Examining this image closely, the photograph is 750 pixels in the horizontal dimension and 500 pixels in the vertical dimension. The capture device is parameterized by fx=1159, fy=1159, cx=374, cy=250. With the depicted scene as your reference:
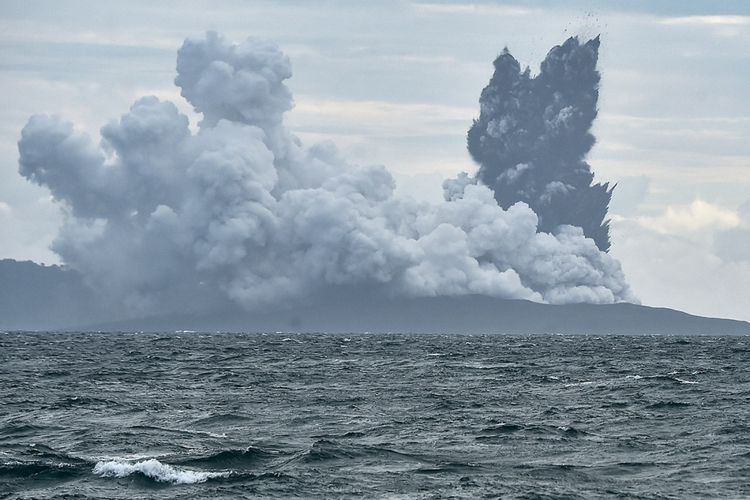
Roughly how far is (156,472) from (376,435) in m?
12.2

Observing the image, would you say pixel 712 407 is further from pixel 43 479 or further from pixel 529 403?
pixel 43 479

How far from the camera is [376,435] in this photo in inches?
1912

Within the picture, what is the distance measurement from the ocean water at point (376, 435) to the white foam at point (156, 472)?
81 millimetres

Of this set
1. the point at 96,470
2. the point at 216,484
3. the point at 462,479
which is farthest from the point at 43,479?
the point at 462,479

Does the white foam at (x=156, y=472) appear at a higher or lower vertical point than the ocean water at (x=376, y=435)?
lower

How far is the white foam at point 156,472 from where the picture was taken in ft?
125

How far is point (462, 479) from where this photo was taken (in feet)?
125

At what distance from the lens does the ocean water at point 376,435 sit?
122 feet

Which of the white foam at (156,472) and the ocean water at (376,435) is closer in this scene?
the ocean water at (376,435)

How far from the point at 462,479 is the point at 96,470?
12.5m

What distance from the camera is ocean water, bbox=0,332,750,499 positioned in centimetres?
3722

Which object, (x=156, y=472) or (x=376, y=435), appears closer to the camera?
(x=156, y=472)

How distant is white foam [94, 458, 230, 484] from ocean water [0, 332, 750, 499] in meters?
0.08

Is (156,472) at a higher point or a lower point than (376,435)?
lower
